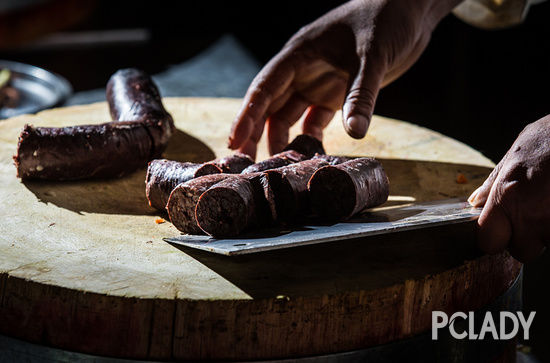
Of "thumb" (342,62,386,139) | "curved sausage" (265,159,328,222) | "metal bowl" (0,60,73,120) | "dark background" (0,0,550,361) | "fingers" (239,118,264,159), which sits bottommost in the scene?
"curved sausage" (265,159,328,222)

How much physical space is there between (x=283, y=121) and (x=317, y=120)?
0.17m

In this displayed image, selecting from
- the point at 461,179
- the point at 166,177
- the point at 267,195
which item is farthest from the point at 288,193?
the point at 461,179

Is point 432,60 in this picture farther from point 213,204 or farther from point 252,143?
point 213,204

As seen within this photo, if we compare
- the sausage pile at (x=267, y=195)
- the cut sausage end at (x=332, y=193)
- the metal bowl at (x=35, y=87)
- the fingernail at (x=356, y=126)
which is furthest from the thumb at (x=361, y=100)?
the metal bowl at (x=35, y=87)

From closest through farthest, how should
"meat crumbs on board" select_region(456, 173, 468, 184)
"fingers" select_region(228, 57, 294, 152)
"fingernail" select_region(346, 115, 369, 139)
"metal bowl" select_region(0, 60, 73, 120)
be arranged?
"fingernail" select_region(346, 115, 369, 139) → "meat crumbs on board" select_region(456, 173, 468, 184) → "fingers" select_region(228, 57, 294, 152) → "metal bowl" select_region(0, 60, 73, 120)

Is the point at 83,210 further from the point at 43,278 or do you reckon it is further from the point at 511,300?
the point at 511,300

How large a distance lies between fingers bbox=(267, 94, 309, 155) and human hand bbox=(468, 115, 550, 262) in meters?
1.26

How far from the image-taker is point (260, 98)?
9.70 ft

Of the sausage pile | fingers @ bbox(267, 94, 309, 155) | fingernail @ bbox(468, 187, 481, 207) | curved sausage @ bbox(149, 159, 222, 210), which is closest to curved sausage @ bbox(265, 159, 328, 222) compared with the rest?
the sausage pile

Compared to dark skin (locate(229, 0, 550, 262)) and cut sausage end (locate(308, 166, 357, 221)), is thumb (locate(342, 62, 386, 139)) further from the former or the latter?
cut sausage end (locate(308, 166, 357, 221))

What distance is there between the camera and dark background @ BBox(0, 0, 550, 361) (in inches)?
244

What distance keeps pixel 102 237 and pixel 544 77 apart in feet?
18.7

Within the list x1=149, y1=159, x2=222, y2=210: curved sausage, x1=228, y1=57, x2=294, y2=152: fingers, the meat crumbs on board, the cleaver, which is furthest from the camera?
x1=228, y1=57, x2=294, y2=152: fingers

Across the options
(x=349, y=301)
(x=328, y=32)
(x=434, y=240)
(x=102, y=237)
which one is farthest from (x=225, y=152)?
(x=349, y=301)
